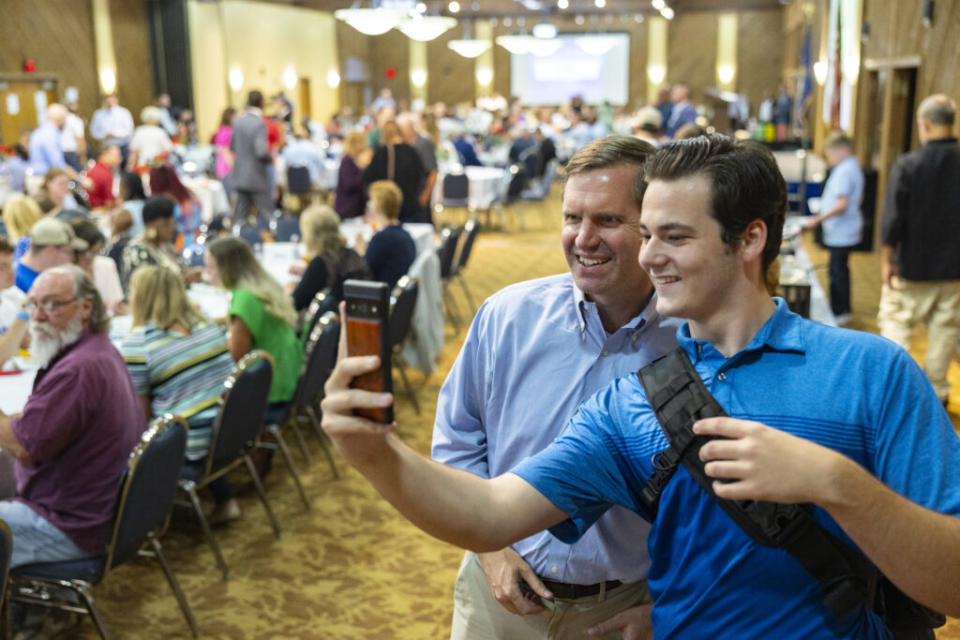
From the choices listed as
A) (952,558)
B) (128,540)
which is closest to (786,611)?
(952,558)

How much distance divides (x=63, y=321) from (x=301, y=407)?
1.70 metres

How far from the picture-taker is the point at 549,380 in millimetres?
1653

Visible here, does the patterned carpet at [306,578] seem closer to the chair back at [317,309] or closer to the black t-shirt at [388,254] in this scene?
the chair back at [317,309]

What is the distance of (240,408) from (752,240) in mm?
2844

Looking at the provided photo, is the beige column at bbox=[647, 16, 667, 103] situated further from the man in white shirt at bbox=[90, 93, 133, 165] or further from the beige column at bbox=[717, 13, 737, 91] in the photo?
the man in white shirt at bbox=[90, 93, 133, 165]

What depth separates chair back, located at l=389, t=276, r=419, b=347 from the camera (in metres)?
5.15

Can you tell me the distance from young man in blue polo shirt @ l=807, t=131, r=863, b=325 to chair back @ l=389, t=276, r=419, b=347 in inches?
128

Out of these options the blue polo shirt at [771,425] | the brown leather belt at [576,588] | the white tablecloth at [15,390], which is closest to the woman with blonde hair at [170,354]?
the white tablecloth at [15,390]

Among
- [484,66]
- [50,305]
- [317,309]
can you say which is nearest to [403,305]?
[317,309]

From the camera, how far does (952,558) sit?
1006 mm

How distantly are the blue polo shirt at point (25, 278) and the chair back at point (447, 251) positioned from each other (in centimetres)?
291

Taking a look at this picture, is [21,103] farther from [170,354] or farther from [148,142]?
[170,354]

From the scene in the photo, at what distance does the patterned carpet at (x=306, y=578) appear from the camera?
3.46 m

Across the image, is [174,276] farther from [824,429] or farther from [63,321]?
[824,429]
